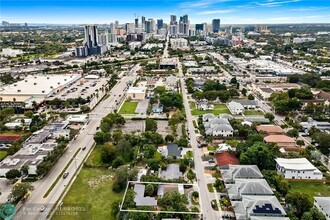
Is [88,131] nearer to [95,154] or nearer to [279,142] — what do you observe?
[95,154]

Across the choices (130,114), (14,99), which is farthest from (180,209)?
(14,99)

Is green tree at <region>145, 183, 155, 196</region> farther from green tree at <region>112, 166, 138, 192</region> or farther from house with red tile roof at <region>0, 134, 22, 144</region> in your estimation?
house with red tile roof at <region>0, 134, 22, 144</region>

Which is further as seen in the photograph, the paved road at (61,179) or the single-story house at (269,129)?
the single-story house at (269,129)

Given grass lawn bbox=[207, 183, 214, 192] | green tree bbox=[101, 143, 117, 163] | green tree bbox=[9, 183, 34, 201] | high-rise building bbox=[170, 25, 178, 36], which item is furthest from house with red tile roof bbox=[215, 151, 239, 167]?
high-rise building bbox=[170, 25, 178, 36]

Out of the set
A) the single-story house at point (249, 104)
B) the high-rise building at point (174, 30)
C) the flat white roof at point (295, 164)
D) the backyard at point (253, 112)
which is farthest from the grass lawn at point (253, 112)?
the high-rise building at point (174, 30)

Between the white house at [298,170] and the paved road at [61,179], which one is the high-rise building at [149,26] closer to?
the paved road at [61,179]

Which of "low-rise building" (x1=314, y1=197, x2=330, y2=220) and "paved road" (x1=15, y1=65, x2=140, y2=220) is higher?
"low-rise building" (x1=314, y1=197, x2=330, y2=220)
